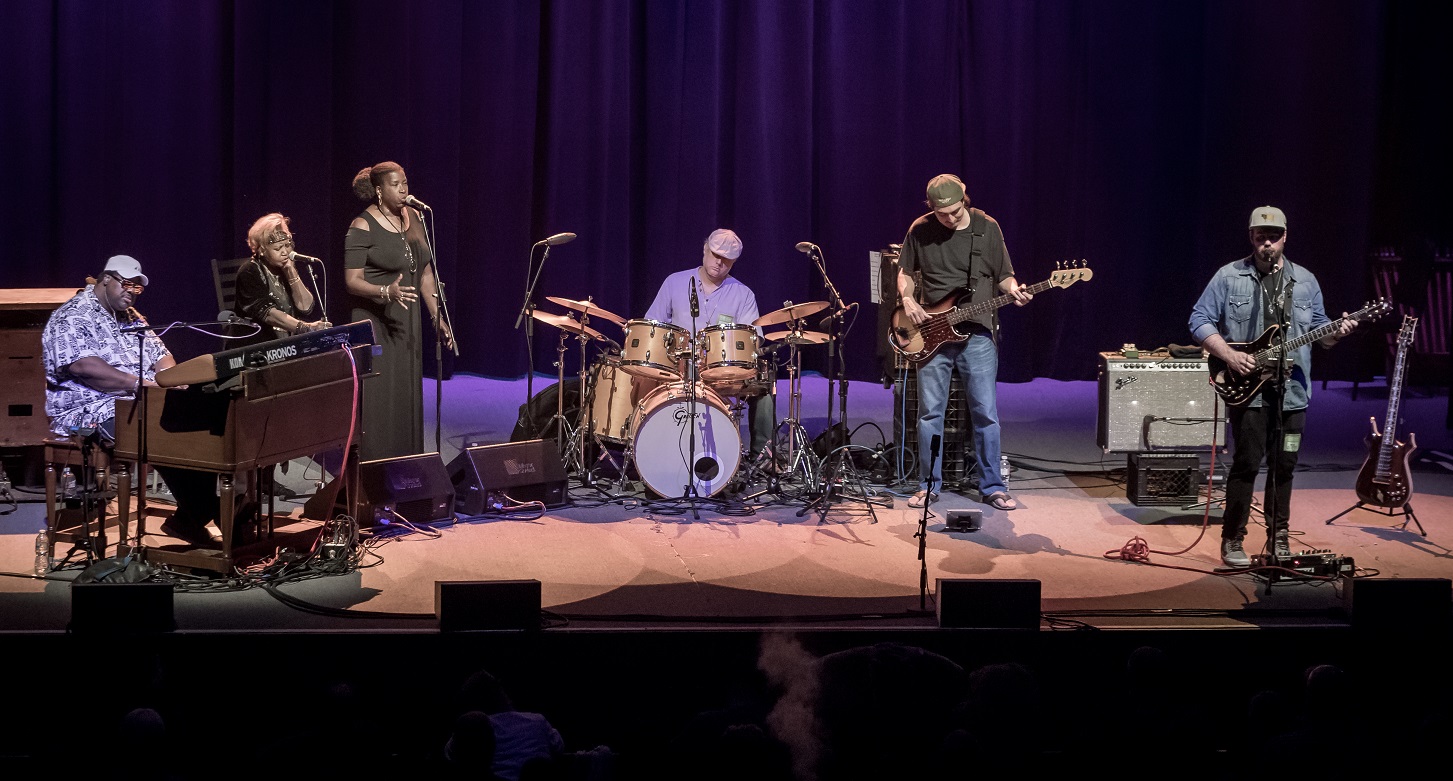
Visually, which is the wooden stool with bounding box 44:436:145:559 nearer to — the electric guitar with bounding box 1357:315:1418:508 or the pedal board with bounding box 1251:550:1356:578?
the pedal board with bounding box 1251:550:1356:578

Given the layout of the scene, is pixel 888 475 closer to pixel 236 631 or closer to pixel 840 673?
pixel 840 673

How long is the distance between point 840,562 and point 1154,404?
265 cm

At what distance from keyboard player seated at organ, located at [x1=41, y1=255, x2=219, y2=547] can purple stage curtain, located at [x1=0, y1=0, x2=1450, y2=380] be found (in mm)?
4790

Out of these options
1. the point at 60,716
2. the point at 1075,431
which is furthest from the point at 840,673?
the point at 1075,431

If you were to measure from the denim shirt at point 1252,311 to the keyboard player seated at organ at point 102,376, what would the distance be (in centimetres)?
480

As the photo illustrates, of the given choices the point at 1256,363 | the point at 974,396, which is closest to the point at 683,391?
the point at 974,396

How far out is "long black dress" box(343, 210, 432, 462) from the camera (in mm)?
8031

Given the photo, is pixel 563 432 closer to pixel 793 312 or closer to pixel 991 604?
pixel 793 312

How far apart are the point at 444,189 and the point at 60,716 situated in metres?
7.90

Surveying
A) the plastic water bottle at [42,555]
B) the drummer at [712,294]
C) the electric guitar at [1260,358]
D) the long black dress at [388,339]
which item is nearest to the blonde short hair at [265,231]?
the long black dress at [388,339]

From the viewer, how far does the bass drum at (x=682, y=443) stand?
7.81 meters

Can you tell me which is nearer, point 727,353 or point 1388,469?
point 1388,469

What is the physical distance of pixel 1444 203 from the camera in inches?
512

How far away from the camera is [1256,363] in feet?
21.6
